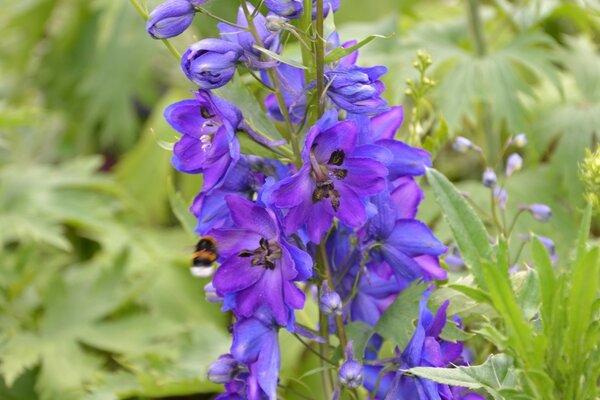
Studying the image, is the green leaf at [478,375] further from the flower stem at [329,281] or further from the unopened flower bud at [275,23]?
the unopened flower bud at [275,23]

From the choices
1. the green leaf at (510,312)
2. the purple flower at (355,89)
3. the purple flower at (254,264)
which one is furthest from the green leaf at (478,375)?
the purple flower at (355,89)

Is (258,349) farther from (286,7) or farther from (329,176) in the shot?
(286,7)

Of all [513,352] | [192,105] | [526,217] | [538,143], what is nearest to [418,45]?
[538,143]

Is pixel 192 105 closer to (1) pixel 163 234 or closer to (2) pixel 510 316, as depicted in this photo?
(2) pixel 510 316

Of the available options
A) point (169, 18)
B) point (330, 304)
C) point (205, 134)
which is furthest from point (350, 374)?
point (169, 18)

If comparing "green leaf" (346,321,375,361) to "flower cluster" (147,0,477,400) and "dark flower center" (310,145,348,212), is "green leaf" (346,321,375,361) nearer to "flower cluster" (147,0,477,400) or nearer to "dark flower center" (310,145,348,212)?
"flower cluster" (147,0,477,400)

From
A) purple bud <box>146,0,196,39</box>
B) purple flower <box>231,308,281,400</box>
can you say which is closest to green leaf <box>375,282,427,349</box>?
purple flower <box>231,308,281,400</box>
